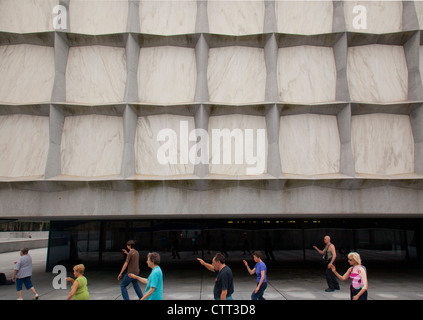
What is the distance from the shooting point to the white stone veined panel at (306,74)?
1214cm

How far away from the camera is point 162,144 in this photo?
38.3 feet

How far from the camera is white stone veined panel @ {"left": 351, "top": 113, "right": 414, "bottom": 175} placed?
1162cm

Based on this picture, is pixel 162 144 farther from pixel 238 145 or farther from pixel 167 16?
pixel 167 16

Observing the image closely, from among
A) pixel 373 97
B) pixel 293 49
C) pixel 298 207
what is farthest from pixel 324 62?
pixel 298 207

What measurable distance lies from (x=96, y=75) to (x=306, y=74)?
824 cm

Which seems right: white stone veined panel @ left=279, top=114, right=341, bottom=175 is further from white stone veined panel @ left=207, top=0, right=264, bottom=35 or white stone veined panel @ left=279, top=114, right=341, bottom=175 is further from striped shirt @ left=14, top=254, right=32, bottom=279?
striped shirt @ left=14, top=254, right=32, bottom=279

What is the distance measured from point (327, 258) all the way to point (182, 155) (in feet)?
20.4

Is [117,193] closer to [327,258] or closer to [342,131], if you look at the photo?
[327,258]

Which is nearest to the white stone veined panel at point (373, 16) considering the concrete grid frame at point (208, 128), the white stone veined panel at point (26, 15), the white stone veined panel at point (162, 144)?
the concrete grid frame at point (208, 128)

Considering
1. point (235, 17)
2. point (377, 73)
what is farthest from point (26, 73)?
point (377, 73)

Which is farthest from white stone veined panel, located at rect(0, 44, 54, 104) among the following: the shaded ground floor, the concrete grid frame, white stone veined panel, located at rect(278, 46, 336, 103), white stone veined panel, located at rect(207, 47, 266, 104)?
white stone veined panel, located at rect(278, 46, 336, 103)

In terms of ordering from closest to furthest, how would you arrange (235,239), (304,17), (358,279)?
1. (358,279)
2. (304,17)
3. (235,239)

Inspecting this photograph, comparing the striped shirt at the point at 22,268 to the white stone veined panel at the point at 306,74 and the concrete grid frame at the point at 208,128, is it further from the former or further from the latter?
the white stone veined panel at the point at 306,74

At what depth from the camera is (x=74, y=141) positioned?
38.4ft
